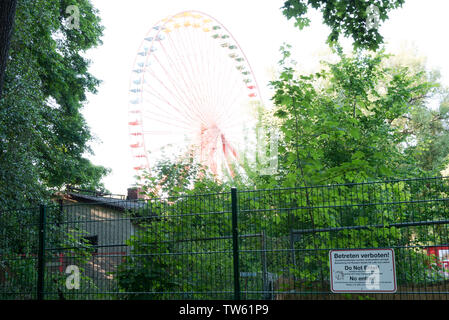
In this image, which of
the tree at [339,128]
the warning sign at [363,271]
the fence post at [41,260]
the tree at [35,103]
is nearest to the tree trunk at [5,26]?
the fence post at [41,260]

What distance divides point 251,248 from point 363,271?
57.3 inches

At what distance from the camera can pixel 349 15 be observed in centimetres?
840

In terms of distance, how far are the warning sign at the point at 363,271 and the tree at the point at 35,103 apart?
6381mm

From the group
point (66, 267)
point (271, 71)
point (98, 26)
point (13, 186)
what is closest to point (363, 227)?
point (66, 267)

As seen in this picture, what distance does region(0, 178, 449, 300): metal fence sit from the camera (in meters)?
5.58

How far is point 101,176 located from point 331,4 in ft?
49.5

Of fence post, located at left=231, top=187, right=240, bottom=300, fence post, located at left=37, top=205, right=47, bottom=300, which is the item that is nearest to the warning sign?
fence post, located at left=231, top=187, right=240, bottom=300

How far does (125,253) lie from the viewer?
21.9 feet

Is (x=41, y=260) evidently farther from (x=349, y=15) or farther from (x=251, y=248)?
(x=349, y=15)

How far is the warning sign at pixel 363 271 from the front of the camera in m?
5.27

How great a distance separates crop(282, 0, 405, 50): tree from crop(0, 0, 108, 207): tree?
5718mm

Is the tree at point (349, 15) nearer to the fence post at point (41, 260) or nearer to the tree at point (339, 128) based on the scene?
the tree at point (339, 128)

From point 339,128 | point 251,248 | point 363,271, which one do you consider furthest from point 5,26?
point 363,271

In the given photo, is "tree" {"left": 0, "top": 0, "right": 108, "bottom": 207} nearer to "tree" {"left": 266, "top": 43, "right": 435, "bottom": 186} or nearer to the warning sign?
"tree" {"left": 266, "top": 43, "right": 435, "bottom": 186}
